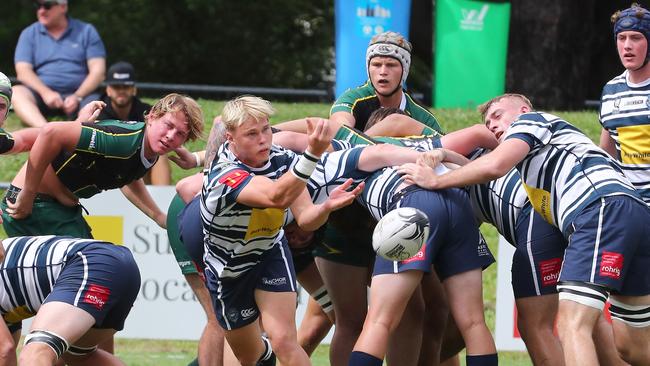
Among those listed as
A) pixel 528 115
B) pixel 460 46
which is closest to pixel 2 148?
pixel 528 115

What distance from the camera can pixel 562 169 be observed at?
6309 mm

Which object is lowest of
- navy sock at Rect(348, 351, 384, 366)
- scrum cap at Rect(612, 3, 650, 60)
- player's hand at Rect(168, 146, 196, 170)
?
navy sock at Rect(348, 351, 384, 366)

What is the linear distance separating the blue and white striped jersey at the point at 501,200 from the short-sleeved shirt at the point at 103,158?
1901 millimetres

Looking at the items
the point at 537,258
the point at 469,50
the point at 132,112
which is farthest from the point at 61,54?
the point at 537,258

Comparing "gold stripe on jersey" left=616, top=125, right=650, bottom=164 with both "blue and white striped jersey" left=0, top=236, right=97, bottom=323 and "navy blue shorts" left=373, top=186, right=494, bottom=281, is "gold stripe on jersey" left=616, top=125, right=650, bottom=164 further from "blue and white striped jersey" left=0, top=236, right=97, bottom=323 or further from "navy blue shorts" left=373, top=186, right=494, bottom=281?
"blue and white striped jersey" left=0, top=236, right=97, bottom=323

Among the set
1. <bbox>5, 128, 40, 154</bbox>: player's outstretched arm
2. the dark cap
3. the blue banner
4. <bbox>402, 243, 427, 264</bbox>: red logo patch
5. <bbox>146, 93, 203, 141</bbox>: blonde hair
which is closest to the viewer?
<bbox>402, 243, 427, 264</bbox>: red logo patch

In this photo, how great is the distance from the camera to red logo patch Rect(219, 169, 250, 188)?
604 centimetres

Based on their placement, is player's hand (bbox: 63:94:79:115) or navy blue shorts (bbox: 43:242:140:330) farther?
player's hand (bbox: 63:94:79:115)

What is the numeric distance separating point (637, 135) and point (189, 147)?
5059 millimetres

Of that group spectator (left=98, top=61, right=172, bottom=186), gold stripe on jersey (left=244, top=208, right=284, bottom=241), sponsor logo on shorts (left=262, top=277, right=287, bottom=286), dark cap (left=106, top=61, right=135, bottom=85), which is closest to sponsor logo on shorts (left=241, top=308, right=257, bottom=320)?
sponsor logo on shorts (left=262, top=277, right=287, bottom=286)

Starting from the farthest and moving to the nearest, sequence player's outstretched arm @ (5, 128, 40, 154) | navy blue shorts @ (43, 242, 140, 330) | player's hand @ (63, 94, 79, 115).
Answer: player's hand @ (63, 94, 79, 115), player's outstretched arm @ (5, 128, 40, 154), navy blue shorts @ (43, 242, 140, 330)

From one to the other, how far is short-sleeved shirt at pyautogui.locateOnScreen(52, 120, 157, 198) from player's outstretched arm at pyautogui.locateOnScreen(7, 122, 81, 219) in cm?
5

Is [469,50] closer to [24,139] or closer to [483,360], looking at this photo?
[24,139]

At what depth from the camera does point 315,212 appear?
605 cm
